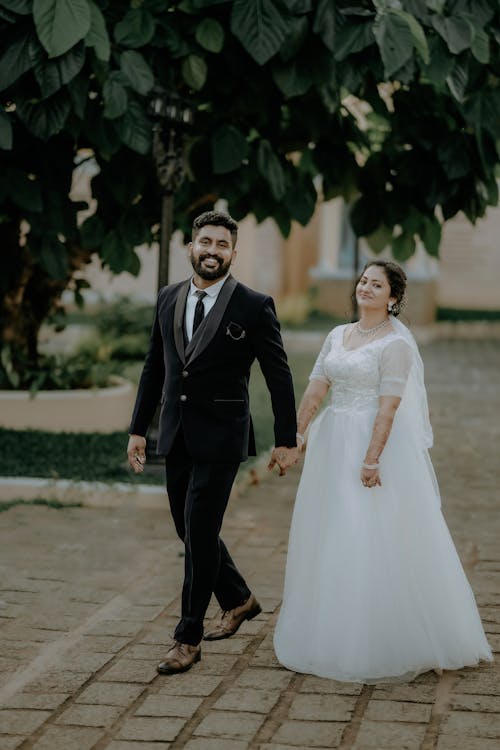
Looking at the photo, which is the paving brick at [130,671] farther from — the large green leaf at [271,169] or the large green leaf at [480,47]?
the large green leaf at [480,47]

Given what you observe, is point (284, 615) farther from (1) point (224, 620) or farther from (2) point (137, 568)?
(2) point (137, 568)

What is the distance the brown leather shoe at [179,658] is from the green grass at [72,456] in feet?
11.8

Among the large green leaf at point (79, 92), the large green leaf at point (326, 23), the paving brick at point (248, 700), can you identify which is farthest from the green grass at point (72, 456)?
the paving brick at point (248, 700)

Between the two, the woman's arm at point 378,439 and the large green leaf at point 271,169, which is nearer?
the woman's arm at point 378,439

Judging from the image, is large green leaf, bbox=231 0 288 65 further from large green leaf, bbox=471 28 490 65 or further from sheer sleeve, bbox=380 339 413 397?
sheer sleeve, bbox=380 339 413 397

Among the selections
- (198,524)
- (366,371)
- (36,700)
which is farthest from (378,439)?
(36,700)

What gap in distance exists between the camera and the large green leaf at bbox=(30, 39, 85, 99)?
22.5 ft

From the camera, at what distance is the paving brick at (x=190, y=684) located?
496cm

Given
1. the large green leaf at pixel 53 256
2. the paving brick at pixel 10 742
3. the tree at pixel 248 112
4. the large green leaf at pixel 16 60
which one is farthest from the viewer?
the large green leaf at pixel 53 256

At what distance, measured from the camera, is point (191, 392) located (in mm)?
5270

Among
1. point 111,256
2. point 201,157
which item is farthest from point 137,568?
point 201,157

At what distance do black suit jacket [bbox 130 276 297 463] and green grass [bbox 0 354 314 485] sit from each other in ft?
11.9

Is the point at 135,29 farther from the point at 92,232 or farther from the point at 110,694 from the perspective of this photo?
the point at 110,694

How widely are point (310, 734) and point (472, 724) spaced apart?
62 cm
